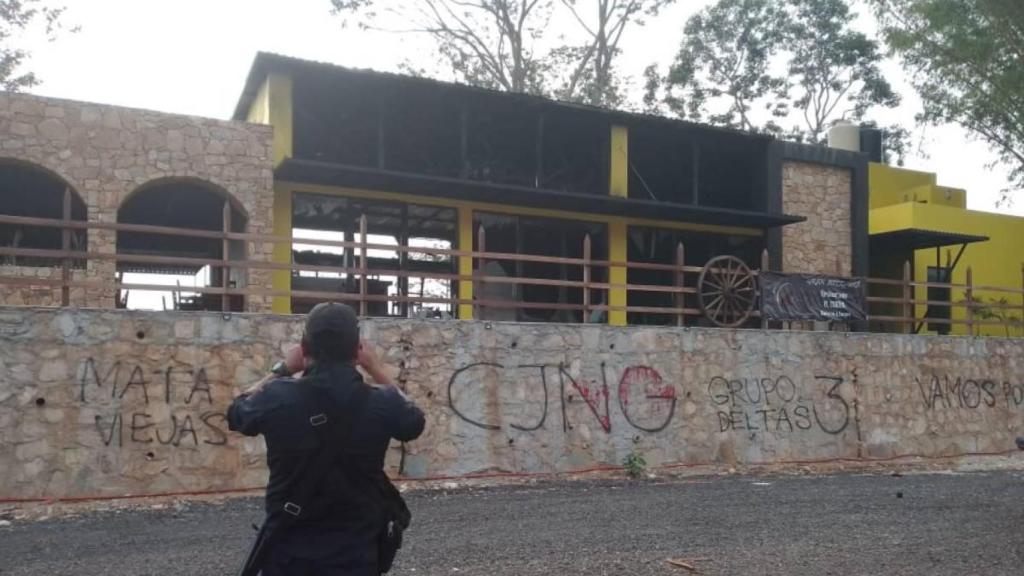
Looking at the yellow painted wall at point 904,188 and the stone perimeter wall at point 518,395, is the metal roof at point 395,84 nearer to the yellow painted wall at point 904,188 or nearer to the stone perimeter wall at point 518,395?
the stone perimeter wall at point 518,395

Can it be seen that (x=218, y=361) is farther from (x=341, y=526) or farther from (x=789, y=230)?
(x=789, y=230)

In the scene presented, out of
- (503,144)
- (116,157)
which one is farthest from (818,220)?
(116,157)

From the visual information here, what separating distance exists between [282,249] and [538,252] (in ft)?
15.0

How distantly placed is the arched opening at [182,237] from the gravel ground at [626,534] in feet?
15.9

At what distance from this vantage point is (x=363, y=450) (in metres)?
2.98

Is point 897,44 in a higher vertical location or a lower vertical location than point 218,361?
higher

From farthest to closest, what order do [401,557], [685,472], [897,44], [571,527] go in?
[897,44]
[685,472]
[571,527]
[401,557]

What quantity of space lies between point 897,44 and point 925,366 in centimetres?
892

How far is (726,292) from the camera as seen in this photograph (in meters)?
13.6

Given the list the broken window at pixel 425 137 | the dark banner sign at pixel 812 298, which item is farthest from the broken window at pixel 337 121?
the dark banner sign at pixel 812 298

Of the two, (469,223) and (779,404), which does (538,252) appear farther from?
(779,404)

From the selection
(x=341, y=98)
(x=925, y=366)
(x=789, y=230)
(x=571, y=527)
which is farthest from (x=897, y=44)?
(x=571, y=527)

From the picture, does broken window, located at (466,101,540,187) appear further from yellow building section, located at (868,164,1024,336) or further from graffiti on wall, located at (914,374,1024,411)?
yellow building section, located at (868,164,1024,336)

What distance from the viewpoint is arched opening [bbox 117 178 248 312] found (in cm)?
1315
